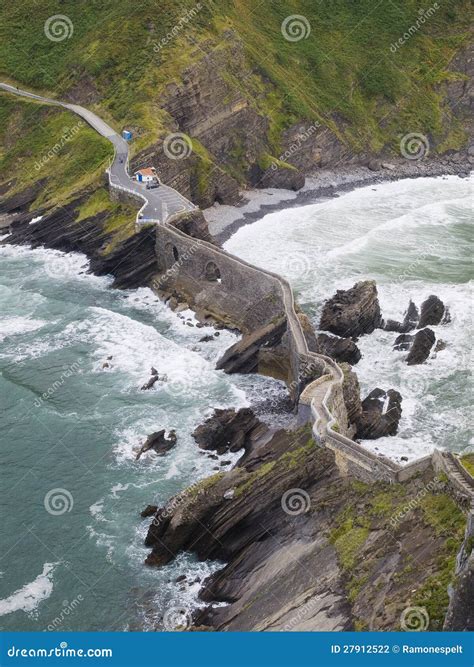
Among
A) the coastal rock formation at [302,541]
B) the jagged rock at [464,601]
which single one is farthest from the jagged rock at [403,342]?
the jagged rock at [464,601]

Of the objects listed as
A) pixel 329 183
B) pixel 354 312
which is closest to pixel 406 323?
pixel 354 312

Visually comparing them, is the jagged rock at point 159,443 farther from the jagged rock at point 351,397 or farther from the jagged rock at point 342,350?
the jagged rock at point 342,350

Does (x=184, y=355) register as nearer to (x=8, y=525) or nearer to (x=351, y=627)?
(x=8, y=525)

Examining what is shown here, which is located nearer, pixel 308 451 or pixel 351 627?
pixel 351 627

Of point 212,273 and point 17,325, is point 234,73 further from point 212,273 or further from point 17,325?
point 17,325

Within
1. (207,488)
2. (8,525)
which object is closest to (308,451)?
(207,488)

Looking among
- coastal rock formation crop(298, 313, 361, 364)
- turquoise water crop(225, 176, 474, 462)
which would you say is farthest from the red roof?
coastal rock formation crop(298, 313, 361, 364)
